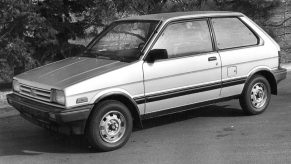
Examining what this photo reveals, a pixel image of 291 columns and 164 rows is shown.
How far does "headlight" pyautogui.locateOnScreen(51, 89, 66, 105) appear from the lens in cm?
509

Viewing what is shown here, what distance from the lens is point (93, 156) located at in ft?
17.5

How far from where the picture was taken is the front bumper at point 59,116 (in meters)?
5.06

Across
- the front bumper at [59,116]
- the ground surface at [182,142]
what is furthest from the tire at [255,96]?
the front bumper at [59,116]

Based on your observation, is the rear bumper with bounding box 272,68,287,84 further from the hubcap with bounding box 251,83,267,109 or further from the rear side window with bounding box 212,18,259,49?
the rear side window with bounding box 212,18,259,49

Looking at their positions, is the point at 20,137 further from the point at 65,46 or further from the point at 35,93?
the point at 65,46

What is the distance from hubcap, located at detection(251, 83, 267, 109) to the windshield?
1.95 m

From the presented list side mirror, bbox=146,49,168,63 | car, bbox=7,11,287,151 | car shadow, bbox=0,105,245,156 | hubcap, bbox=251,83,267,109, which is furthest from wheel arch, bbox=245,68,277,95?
side mirror, bbox=146,49,168,63

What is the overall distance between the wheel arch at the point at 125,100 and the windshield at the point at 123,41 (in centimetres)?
50

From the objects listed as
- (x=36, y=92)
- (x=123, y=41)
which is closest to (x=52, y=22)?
(x=123, y=41)

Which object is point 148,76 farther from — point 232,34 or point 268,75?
point 268,75

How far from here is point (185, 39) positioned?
6.10 m

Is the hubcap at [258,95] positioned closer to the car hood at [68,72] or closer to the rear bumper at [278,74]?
the rear bumper at [278,74]

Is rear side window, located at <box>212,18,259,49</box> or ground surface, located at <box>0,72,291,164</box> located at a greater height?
rear side window, located at <box>212,18,259,49</box>

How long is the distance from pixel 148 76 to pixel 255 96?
207 centimetres
